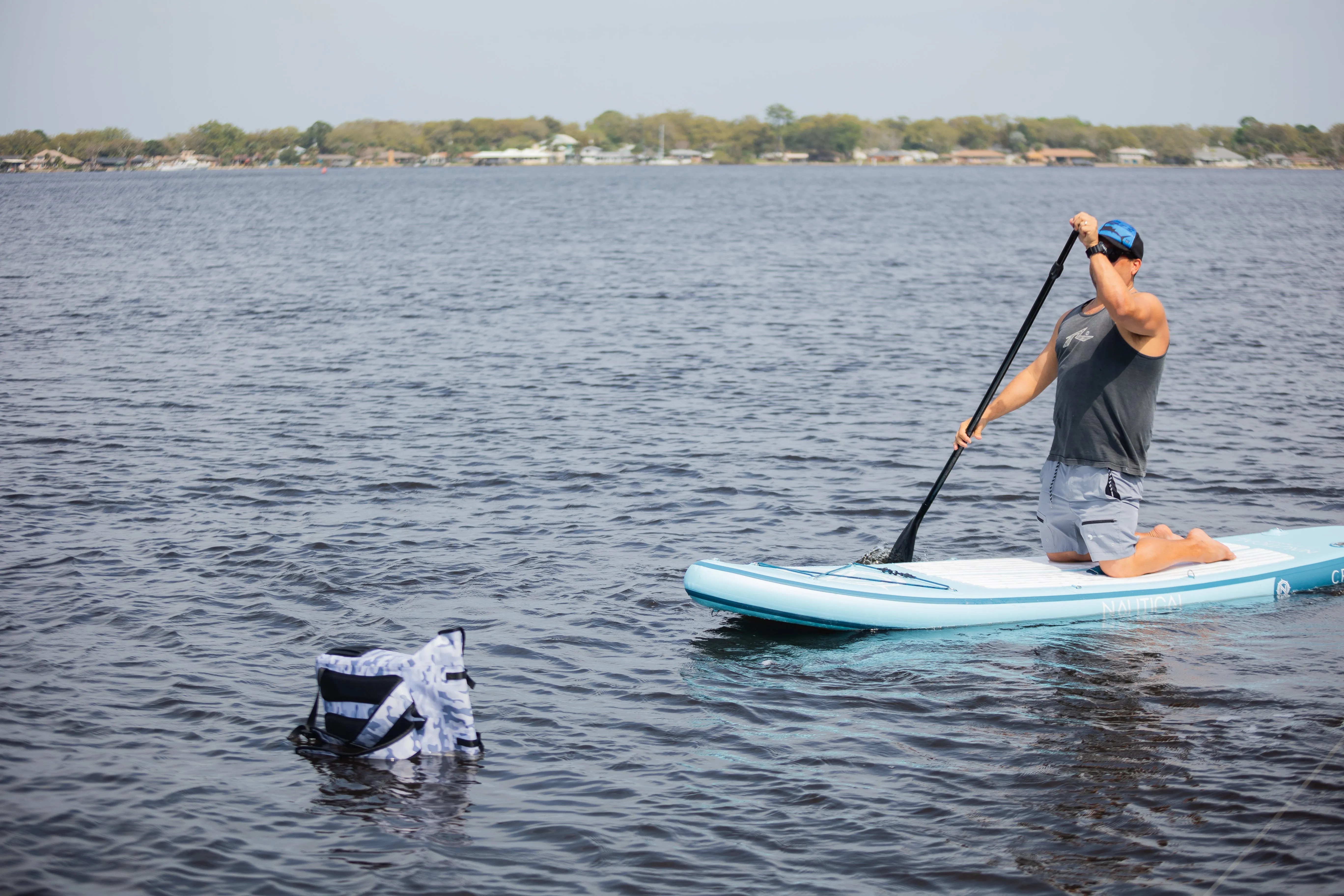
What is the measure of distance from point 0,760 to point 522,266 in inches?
1224

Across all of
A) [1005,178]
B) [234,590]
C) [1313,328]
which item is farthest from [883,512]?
[1005,178]

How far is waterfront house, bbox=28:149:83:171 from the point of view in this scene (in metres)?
164

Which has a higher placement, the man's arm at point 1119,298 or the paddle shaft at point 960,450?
the man's arm at point 1119,298

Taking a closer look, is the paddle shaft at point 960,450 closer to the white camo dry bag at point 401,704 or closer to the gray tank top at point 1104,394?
the gray tank top at point 1104,394

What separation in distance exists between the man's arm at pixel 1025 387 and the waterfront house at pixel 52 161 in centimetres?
18198

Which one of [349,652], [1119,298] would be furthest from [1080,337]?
[349,652]

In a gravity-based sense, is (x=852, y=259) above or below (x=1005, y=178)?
below

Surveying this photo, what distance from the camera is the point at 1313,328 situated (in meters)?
21.4

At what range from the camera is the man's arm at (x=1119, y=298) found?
21.7ft

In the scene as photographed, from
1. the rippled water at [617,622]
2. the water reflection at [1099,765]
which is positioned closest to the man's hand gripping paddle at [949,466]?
the rippled water at [617,622]

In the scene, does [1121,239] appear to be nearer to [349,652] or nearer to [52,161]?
[349,652]

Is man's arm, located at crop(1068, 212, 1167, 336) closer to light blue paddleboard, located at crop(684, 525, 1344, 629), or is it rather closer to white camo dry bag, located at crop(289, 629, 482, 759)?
light blue paddleboard, located at crop(684, 525, 1344, 629)

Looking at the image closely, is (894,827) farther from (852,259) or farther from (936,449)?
(852,259)

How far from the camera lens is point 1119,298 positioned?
6.62 meters
